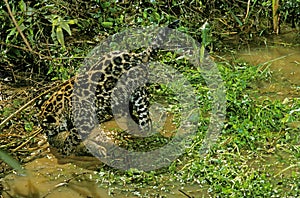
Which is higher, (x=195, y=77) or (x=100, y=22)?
(x=100, y=22)

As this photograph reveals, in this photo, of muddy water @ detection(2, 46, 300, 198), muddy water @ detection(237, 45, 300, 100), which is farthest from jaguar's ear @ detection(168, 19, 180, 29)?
muddy water @ detection(2, 46, 300, 198)

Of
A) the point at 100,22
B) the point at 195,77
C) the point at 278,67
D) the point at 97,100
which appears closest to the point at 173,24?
the point at 195,77

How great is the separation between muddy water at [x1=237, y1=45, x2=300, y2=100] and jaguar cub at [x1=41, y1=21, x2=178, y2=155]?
1.22 metres

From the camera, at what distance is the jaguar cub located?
210 inches

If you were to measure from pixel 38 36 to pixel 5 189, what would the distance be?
2.18 m

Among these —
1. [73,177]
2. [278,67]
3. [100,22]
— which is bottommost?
[73,177]

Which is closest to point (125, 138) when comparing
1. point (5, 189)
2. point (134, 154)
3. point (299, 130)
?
point (134, 154)

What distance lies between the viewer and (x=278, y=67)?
6.29m

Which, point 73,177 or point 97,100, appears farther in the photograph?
point 97,100

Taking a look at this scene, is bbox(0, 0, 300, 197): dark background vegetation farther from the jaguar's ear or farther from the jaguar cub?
the jaguar cub

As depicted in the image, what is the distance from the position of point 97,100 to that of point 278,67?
2.04 metres

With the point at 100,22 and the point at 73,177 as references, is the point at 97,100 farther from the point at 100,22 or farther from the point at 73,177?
the point at 100,22

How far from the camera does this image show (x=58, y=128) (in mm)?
5387

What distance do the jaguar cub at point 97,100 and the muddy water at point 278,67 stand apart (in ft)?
4.00
